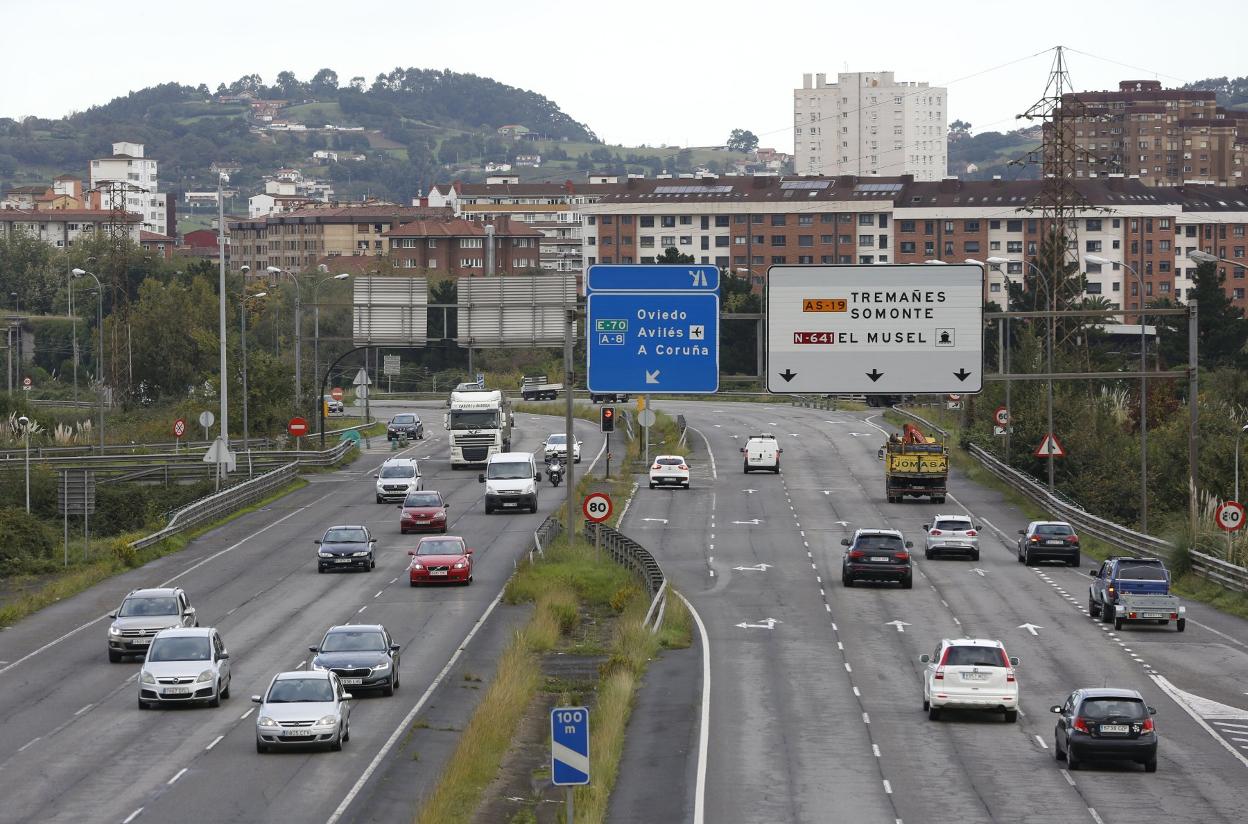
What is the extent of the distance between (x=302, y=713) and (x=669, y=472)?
5139 cm

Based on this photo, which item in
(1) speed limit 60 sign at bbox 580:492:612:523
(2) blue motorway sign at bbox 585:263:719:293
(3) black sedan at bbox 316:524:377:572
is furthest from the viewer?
(3) black sedan at bbox 316:524:377:572

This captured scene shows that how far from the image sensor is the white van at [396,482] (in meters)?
72.9

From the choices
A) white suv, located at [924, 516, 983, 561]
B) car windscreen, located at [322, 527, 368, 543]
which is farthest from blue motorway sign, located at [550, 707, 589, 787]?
white suv, located at [924, 516, 983, 561]

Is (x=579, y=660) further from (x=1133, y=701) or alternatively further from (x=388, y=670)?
(x=1133, y=701)

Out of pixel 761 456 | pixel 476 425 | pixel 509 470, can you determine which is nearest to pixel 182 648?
pixel 509 470


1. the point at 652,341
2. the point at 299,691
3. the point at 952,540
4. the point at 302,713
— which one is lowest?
the point at 952,540

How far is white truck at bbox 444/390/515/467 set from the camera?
8406 centimetres

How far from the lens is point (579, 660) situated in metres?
39.2

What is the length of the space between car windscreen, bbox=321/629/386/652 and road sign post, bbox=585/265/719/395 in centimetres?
747

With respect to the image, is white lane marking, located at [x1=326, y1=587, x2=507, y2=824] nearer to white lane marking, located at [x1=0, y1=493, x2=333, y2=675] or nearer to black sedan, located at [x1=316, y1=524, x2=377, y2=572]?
black sedan, located at [x1=316, y1=524, x2=377, y2=572]

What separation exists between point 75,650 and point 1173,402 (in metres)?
67.0

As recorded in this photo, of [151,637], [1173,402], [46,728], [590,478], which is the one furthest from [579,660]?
[1173,402]

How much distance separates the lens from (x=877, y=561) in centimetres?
4978

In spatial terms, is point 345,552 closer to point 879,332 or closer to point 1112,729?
point 879,332
